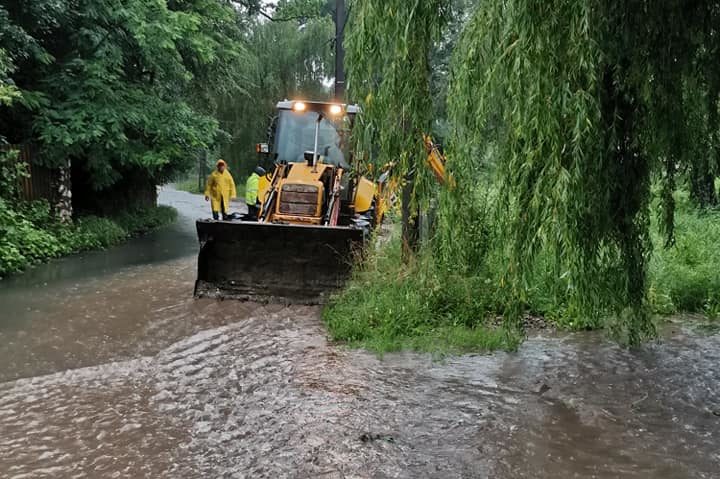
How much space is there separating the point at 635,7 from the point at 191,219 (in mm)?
19068

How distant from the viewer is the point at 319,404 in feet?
17.7

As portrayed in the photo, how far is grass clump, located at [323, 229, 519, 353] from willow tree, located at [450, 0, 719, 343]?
2.53m

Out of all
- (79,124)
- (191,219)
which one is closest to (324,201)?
(79,124)

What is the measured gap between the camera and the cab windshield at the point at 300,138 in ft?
35.9

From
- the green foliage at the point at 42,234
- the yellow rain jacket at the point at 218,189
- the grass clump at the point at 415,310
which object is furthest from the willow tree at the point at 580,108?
the yellow rain jacket at the point at 218,189

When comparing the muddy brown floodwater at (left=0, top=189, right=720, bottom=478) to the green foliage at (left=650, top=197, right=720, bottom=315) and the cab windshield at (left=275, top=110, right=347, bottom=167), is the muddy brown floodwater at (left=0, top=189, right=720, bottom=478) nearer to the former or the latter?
the green foliage at (left=650, top=197, right=720, bottom=315)

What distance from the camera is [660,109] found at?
3.92m

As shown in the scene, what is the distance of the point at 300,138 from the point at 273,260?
10.2 ft

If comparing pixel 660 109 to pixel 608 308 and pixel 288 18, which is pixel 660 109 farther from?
pixel 288 18

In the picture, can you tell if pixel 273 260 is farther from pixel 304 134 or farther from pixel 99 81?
pixel 99 81

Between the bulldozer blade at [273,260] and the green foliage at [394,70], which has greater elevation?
the green foliage at [394,70]

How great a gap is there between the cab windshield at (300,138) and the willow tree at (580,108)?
6573 mm

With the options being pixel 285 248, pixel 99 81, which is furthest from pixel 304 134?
pixel 99 81

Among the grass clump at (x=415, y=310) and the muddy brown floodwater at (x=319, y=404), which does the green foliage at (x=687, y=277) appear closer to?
the muddy brown floodwater at (x=319, y=404)
